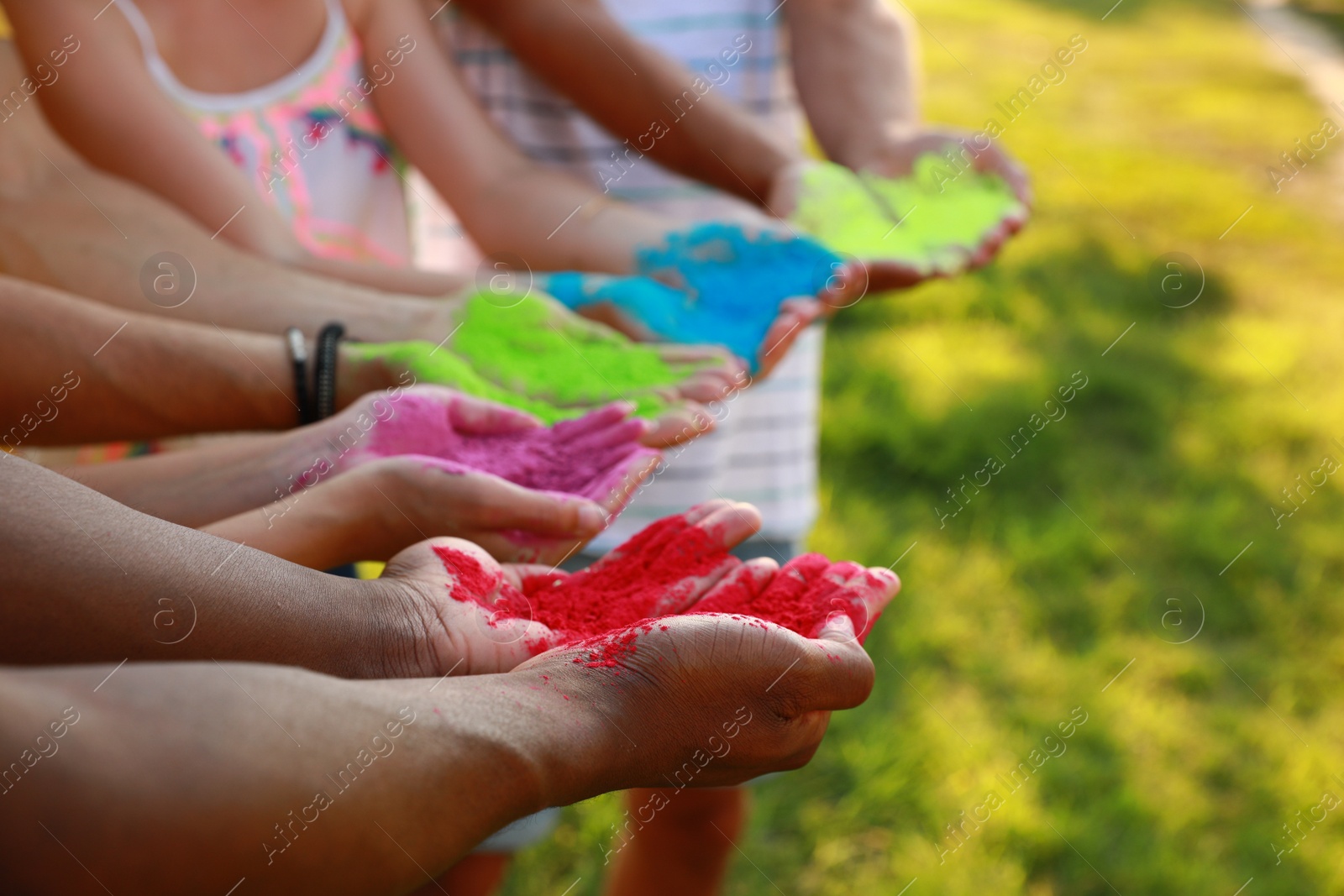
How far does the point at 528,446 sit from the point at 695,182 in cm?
77

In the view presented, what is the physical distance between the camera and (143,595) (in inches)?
26.7

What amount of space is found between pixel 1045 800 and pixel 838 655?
115cm

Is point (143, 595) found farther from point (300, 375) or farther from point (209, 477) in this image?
point (300, 375)

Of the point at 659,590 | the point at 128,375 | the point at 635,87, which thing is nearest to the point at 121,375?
the point at 128,375

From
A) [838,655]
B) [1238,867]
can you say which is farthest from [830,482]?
[838,655]

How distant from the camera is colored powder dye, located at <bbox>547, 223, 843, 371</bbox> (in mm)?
1319

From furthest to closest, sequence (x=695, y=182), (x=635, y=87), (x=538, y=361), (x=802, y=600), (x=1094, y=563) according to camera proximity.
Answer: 1. (x=1094, y=563)
2. (x=695, y=182)
3. (x=635, y=87)
4. (x=538, y=361)
5. (x=802, y=600)

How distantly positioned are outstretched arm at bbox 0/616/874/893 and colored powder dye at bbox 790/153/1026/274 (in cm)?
87

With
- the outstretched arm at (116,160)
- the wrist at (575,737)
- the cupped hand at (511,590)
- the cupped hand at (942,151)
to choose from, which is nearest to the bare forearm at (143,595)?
the cupped hand at (511,590)

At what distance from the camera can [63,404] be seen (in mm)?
1023

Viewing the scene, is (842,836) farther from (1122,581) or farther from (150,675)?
(150,675)

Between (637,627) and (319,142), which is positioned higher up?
(319,142)

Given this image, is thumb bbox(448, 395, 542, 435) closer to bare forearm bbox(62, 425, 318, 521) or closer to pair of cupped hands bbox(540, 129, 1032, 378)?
bare forearm bbox(62, 425, 318, 521)

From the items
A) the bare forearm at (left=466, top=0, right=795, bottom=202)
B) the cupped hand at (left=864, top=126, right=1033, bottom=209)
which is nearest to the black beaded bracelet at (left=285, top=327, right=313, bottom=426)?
the bare forearm at (left=466, top=0, right=795, bottom=202)
